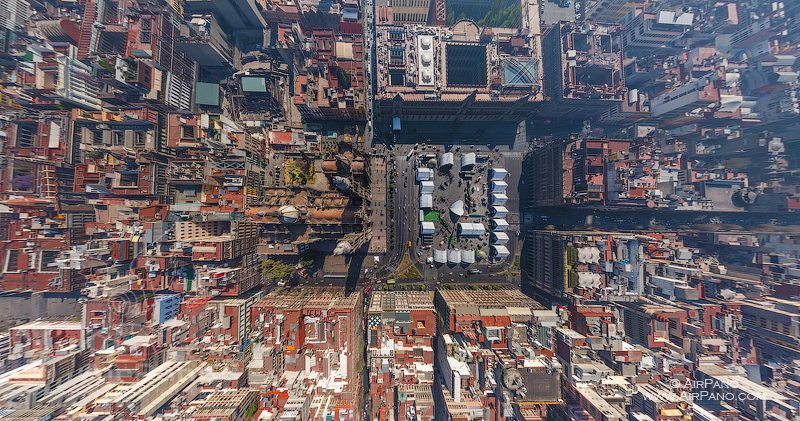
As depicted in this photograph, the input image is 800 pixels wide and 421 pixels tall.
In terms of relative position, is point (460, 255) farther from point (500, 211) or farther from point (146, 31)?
point (146, 31)

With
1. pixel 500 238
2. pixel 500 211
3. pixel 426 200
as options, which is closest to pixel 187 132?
pixel 426 200

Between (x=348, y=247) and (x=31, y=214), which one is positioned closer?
(x=348, y=247)

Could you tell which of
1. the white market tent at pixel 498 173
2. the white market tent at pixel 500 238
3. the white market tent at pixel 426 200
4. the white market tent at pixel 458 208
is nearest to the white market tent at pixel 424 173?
the white market tent at pixel 426 200

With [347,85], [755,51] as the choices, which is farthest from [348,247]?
[755,51]

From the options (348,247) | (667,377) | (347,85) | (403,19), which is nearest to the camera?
(348,247)

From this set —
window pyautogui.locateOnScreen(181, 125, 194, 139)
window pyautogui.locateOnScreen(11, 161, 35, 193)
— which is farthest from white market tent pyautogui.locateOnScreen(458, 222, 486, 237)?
window pyautogui.locateOnScreen(11, 161, 35, 193)

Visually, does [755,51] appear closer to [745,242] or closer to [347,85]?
[745,242]
